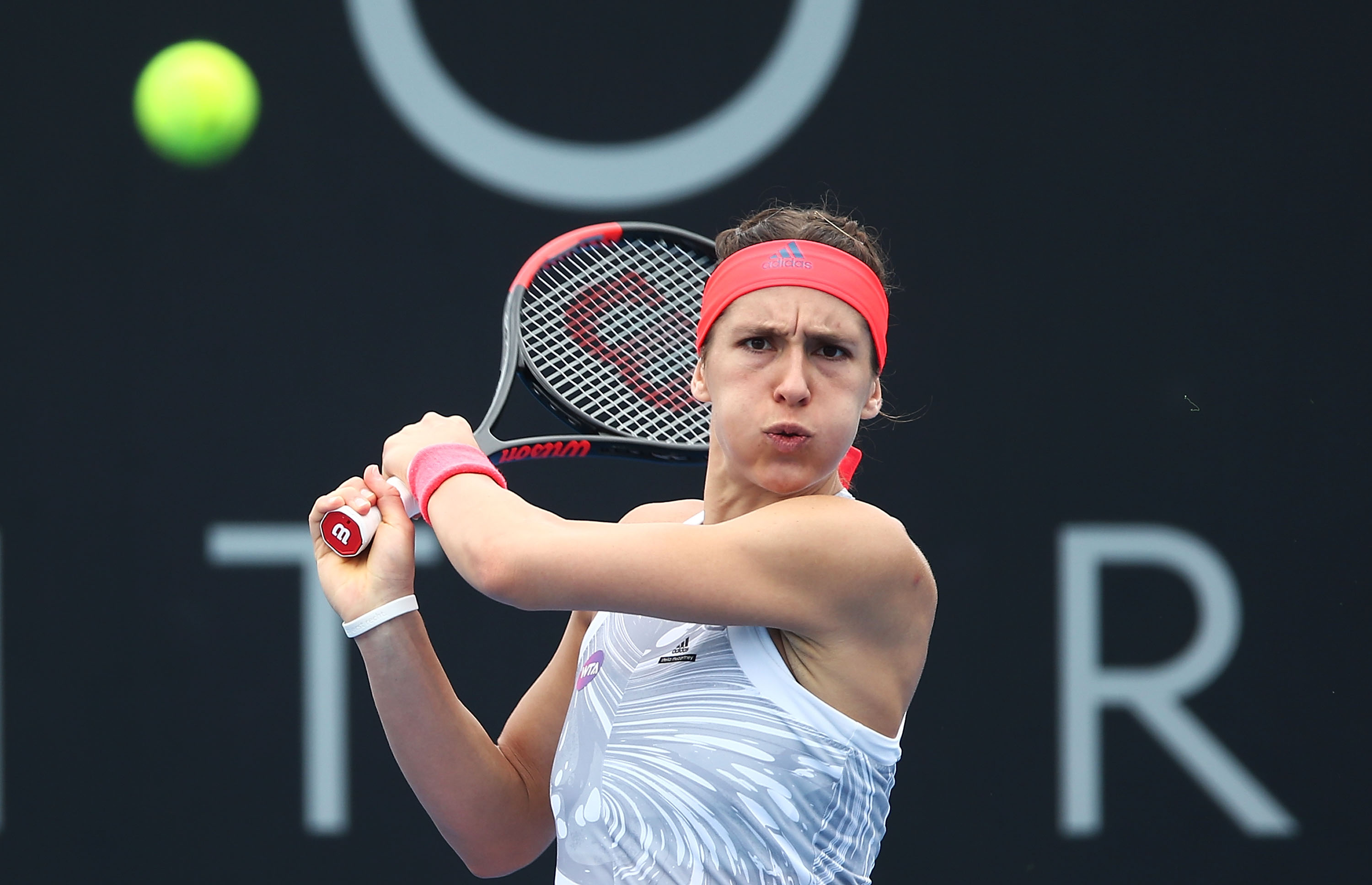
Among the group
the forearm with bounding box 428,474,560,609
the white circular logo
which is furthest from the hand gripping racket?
the white circular logo

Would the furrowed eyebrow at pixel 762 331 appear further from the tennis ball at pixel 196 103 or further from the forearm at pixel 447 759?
the tennis ball at pixel 196 103

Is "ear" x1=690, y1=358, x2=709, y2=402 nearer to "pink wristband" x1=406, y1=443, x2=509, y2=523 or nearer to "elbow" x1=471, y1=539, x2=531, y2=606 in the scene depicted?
"pink wristband" x1=406, y1=443, x2=509, y2=523

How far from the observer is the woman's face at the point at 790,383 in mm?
1967

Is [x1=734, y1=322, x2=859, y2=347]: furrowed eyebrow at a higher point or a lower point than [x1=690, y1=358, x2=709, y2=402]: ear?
higher

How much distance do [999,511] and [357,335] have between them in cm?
156

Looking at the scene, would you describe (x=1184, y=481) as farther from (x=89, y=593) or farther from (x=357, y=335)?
(x=89, y=593)

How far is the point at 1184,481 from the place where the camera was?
371 cm

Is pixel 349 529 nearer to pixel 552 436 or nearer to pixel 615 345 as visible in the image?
pixel 552 436

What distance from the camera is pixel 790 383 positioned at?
1.93 metres

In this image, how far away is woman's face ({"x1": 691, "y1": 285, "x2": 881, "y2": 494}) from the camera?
1.97 m

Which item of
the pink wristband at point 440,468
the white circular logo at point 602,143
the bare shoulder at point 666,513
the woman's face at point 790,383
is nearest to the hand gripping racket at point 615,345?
the bare shoulder at point 666,513

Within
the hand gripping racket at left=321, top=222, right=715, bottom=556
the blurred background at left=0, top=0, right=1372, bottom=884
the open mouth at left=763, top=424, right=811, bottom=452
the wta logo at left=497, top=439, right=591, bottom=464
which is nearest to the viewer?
the open mouth at left=763, top=424, right=811, bottom=452

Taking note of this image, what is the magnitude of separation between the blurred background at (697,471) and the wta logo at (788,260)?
1642mm

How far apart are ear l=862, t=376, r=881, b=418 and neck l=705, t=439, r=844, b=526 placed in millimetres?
92
